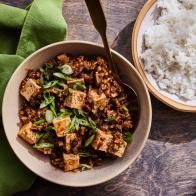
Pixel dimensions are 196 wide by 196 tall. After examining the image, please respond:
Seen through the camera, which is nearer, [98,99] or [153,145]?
[98,99]

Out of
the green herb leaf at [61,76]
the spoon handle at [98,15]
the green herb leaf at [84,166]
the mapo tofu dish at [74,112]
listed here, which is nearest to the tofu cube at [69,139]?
the mapo tofu dish at [74,112]

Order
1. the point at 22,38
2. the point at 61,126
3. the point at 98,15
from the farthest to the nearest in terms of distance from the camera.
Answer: the point at 22,38 < the point at 61,126 < the point at 98,15

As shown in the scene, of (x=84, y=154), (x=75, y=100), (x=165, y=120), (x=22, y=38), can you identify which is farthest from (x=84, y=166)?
(x=22, y=38)

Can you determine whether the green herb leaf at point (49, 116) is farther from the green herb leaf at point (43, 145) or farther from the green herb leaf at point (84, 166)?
the green herb leaf at point (84, 166)

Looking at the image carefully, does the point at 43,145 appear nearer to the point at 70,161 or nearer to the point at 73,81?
the point at 70,161

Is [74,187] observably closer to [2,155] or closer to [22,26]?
[2,155]

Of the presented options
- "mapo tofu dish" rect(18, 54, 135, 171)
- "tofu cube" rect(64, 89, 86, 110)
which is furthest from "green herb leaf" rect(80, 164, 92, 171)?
"tofu cube" rect(64, 89, 86, 110)

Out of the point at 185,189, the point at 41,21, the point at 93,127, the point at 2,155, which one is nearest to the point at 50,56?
the point at 41,21
